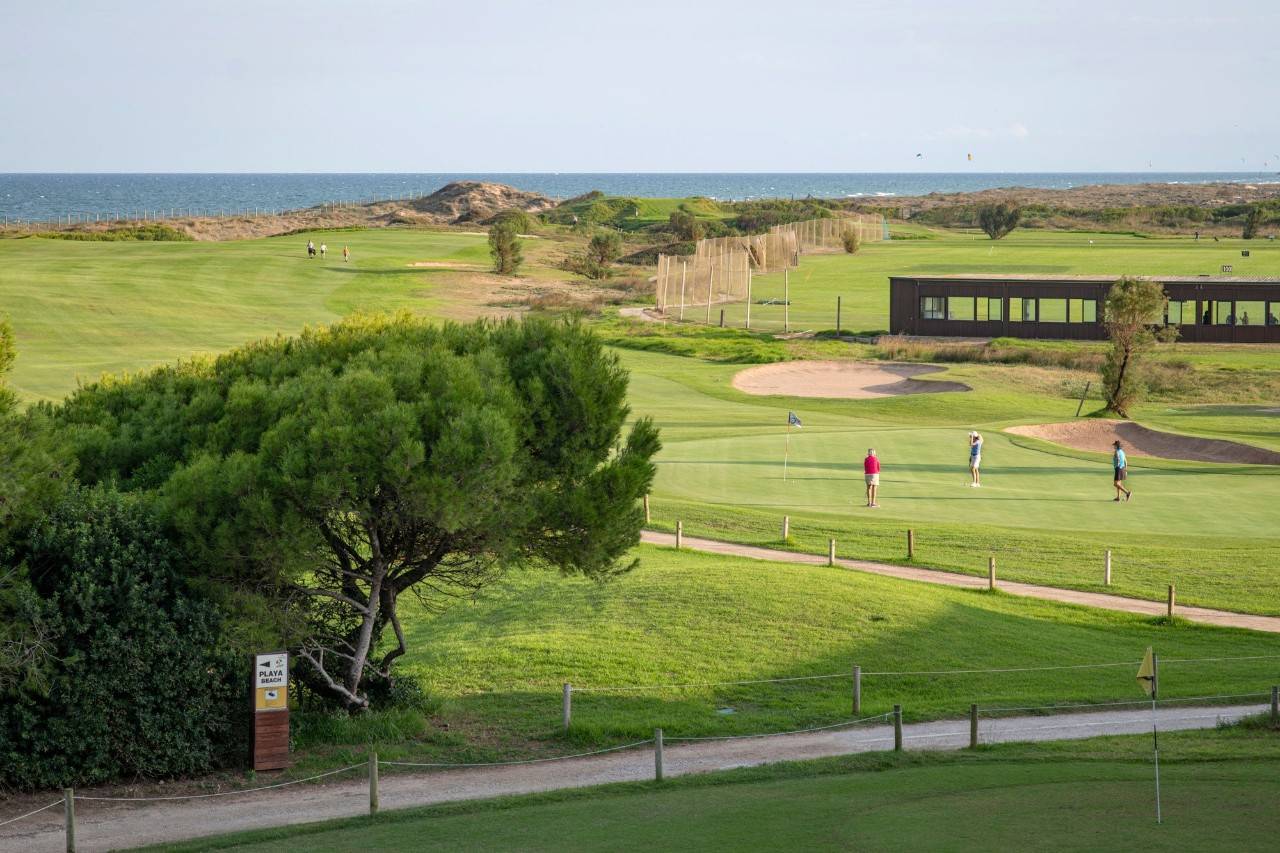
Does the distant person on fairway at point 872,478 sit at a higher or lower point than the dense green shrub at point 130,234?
lower

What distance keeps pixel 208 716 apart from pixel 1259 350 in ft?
187

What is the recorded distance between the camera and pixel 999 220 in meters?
126

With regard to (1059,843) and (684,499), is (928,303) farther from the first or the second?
(1059,843)

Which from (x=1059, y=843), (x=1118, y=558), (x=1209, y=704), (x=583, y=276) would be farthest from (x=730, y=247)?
(x=1059, y=843)

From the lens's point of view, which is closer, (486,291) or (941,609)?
(941,609)

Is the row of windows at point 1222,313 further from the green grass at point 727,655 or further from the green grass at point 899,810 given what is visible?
the green grass at point 899,810

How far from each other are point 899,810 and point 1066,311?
186 ft

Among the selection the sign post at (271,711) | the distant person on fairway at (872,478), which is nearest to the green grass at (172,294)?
the distant person on fairway at (872,478)

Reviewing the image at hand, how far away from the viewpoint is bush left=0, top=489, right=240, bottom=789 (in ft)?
48.9

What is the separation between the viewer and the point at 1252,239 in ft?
387

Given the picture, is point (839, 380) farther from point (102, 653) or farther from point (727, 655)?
point (102, 653)

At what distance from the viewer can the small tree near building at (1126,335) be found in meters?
47.3

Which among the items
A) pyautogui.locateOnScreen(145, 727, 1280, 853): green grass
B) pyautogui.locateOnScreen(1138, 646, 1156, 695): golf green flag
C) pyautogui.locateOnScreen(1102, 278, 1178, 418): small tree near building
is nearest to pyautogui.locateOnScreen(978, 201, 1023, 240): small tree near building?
pyautogui.locateOnScreen(1102, 278, 1178, 418): small tree near building

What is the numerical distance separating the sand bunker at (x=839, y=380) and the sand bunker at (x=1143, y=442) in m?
10.3
